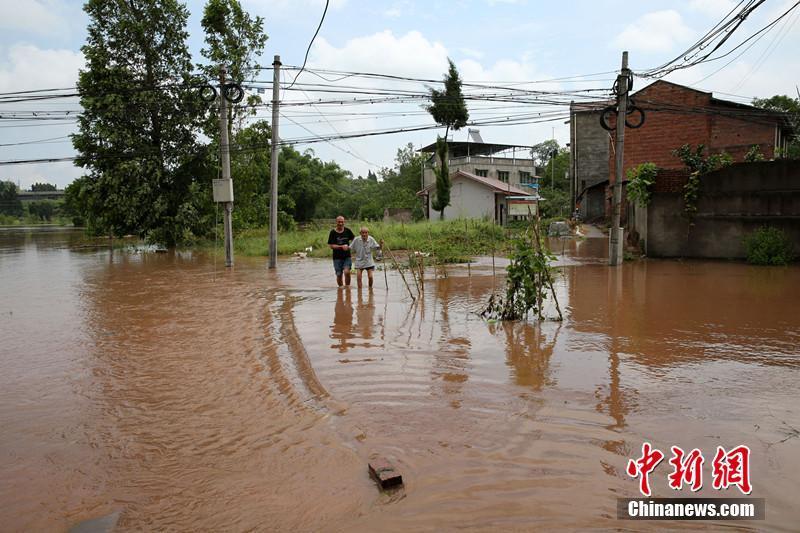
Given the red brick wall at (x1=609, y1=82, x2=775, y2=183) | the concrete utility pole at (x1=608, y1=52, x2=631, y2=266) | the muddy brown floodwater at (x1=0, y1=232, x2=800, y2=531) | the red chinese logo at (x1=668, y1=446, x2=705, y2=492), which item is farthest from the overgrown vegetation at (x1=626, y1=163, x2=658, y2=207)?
the red chinese logo at (x1=668, y1=446, x2=705, y2=492)

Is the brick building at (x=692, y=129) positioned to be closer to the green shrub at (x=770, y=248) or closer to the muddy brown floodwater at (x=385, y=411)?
the green shrub at (x=770, y=248)

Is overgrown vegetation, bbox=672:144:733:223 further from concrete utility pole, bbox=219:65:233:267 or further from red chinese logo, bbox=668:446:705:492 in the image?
red chinese logo, bbox=668:446:705:492

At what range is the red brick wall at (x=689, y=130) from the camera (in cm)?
2741

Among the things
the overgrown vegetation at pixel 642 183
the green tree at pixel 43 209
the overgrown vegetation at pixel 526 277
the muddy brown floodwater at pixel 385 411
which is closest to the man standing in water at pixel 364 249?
the muddy brown floodwater at pixel 385 411

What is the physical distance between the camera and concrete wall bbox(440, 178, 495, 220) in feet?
142

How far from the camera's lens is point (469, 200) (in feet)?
143

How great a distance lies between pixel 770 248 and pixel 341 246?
38.1 feet

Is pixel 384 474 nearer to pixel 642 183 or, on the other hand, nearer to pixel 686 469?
pixel 686 469

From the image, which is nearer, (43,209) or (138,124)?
(138,124)

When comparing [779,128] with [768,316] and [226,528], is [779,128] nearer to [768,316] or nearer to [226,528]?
[768,316]

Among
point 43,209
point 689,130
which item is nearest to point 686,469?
point 689,130

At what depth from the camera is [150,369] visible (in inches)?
285

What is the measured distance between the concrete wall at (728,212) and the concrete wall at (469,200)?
81.1ft

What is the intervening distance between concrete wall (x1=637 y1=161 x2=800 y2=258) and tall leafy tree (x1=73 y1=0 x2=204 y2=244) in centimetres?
2026
